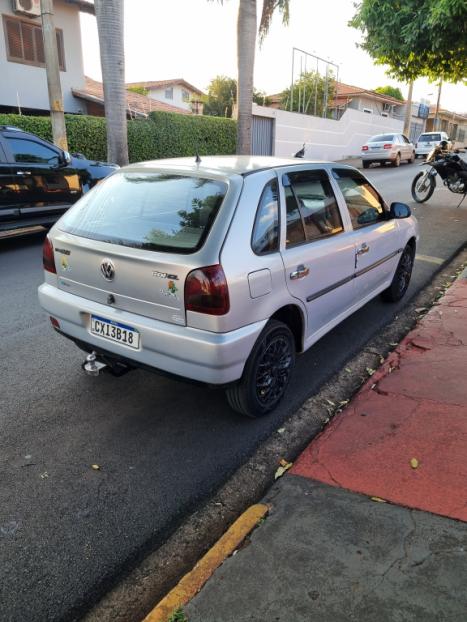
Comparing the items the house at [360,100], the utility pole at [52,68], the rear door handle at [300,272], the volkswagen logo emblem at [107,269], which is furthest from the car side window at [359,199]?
the house at [360,100]

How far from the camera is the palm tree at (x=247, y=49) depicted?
14.3 m

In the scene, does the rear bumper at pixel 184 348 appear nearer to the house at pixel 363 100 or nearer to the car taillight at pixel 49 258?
the car taillight at pixel 49 258

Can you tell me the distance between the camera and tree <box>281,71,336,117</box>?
2635cm

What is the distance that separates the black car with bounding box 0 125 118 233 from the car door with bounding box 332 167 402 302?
5810 millimetres

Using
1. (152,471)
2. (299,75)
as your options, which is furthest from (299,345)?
(299,75)

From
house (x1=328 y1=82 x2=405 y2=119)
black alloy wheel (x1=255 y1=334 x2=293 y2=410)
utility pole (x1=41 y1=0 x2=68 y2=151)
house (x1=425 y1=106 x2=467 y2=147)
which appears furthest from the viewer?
house (x1=425 y1=106 x2=467 y2=147)

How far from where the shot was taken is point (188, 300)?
2.74 metres

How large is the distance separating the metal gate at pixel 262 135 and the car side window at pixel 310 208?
2033cm

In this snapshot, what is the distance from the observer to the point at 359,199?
446 cm

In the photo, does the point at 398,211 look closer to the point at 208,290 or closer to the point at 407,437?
the point at 407,437

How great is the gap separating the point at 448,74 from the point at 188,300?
11188 millimetres

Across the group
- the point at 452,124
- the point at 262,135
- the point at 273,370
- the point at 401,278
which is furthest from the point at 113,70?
the point at 452,124

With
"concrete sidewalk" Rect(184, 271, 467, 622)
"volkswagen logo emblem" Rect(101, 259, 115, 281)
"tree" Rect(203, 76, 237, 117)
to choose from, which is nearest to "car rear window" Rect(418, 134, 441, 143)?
"tree" Rect(203, 76, 237, 117)

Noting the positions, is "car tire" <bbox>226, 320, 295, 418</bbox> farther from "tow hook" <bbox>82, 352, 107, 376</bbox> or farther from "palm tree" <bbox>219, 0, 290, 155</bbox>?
"palm tree" <bbox>219, 0, 290, 155</bbox>
